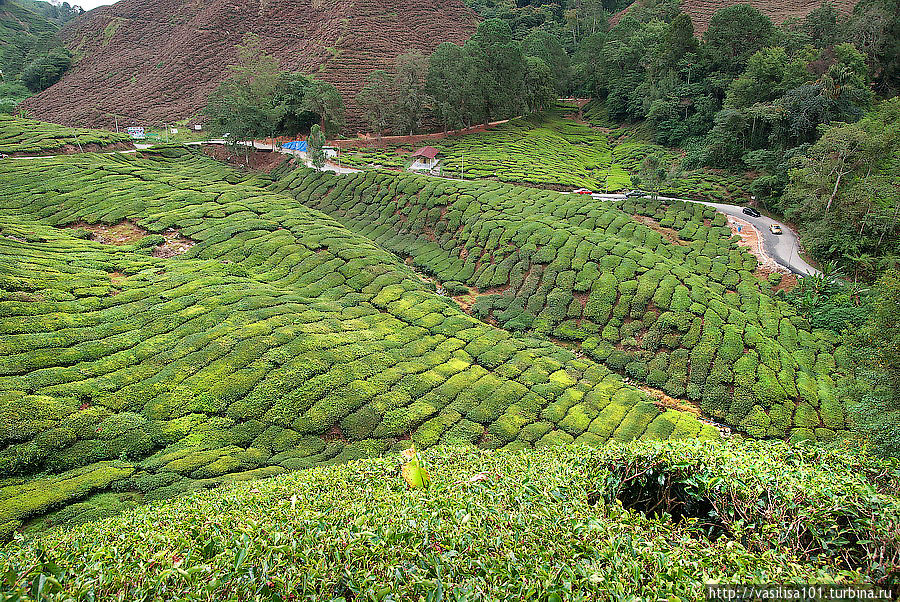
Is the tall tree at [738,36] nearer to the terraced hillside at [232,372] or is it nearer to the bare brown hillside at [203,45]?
the bare brown hillside at [203,45]

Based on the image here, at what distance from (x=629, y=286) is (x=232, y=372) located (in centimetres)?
1936

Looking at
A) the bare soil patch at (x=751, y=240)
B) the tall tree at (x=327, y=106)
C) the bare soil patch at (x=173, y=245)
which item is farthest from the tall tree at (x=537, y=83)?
the bare soil patch at (x=173, y=245)

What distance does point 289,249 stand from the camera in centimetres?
2844

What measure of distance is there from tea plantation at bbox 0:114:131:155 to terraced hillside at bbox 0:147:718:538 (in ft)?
47.0

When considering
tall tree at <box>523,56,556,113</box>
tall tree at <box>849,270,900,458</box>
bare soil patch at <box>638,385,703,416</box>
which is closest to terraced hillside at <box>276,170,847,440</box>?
bare soil patch at <box>638,385,703,416</box>

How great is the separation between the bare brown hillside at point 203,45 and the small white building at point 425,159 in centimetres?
1559

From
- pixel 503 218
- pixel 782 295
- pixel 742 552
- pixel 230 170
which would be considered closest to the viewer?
pixel 742 552

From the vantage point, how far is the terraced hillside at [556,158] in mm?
40219

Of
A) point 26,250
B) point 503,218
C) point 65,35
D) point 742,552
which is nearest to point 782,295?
point 503,218

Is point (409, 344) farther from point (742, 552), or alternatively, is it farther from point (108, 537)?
point (742, 552)

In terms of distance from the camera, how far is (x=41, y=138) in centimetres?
4097

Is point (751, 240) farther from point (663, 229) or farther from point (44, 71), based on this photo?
point (44, 71)

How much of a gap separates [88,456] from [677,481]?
14.6 meters

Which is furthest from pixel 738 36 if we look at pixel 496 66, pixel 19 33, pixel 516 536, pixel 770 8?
pixel 19 33
